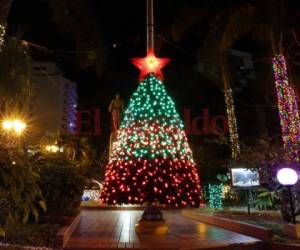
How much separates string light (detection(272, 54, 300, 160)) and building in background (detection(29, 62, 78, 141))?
16531 mm

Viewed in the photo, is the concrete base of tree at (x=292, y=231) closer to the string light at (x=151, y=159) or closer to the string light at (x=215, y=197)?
the string light at (x=151, y=159)

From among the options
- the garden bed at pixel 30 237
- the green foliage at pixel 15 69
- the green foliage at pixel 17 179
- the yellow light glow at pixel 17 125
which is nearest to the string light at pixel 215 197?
the garden bed at pixel 30 237

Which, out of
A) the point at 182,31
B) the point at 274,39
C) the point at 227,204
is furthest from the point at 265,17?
the point at 227,204

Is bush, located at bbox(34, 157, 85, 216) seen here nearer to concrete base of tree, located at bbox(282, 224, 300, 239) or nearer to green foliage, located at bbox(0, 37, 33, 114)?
green foliage, located at bbox(0, 37, 33, 114)

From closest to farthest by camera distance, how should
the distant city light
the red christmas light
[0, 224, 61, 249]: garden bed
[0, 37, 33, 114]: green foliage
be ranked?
[0, 224, 61, 249]: garden bed, [0, 37, 33, 114]: green foliage, the distant city light, the red christmas light

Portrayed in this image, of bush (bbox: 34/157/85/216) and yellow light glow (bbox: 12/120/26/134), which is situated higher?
yellow light glow (bbox: 12/120/26/134)

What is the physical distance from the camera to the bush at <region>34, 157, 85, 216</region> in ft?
30.8

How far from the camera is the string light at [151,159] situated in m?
8.06

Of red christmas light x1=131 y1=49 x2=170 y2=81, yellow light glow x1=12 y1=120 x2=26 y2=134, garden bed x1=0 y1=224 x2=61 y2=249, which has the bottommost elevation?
garden bed x1=0 y1=224 x2=61 y2=249

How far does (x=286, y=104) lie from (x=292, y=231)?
602 centimetres

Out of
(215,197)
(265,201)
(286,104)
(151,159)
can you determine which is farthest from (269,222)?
(286,104)

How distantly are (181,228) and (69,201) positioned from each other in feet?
9.26

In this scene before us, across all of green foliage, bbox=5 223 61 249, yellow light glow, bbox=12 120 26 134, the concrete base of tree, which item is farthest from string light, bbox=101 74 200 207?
yellow light glow, bbox=12 120 26 134

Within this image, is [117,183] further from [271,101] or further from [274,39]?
[271,101]
